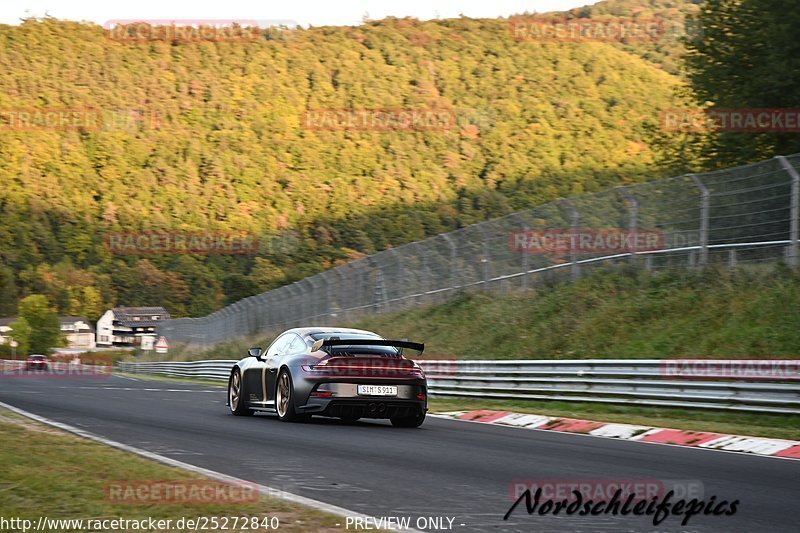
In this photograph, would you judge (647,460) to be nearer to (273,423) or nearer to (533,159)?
(273,423)

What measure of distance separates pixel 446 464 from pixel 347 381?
401cm

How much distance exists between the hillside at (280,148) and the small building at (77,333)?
22982 millimetres

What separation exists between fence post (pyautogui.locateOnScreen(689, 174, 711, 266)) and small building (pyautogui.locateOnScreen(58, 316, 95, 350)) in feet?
496

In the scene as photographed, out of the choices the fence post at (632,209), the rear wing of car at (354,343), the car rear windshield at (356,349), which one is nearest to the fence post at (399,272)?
the fence post at (632,209)

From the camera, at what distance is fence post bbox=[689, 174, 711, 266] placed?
17.7m

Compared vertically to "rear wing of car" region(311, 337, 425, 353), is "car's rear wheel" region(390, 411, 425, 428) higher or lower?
lower

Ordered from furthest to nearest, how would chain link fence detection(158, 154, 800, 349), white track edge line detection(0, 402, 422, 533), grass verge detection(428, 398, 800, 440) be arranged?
chain link fence detection(158, 154, 800, 349) → grass verge detection(428, 398, 800, 440) → white track edge line detection(0, 402, 422, 533)

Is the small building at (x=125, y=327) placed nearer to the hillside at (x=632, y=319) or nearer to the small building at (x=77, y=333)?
the small building at (x=77, y=333)

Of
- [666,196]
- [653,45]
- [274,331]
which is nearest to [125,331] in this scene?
[653,45]

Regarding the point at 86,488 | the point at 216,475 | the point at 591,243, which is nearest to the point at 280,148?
the point at 591,243

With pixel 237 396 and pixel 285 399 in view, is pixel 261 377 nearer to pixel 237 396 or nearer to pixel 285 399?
pixel 237 396

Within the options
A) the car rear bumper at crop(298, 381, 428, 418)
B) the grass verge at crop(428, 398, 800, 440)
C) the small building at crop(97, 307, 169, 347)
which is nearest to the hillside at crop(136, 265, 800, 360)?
the grass verge at crop(428, 398, 800, 440)

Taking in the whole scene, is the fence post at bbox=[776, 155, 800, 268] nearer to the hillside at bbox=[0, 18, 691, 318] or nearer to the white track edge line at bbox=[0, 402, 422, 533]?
the white track edge line at bbox=[0, 402, 422, 533]

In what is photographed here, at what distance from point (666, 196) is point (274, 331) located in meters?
20.0
